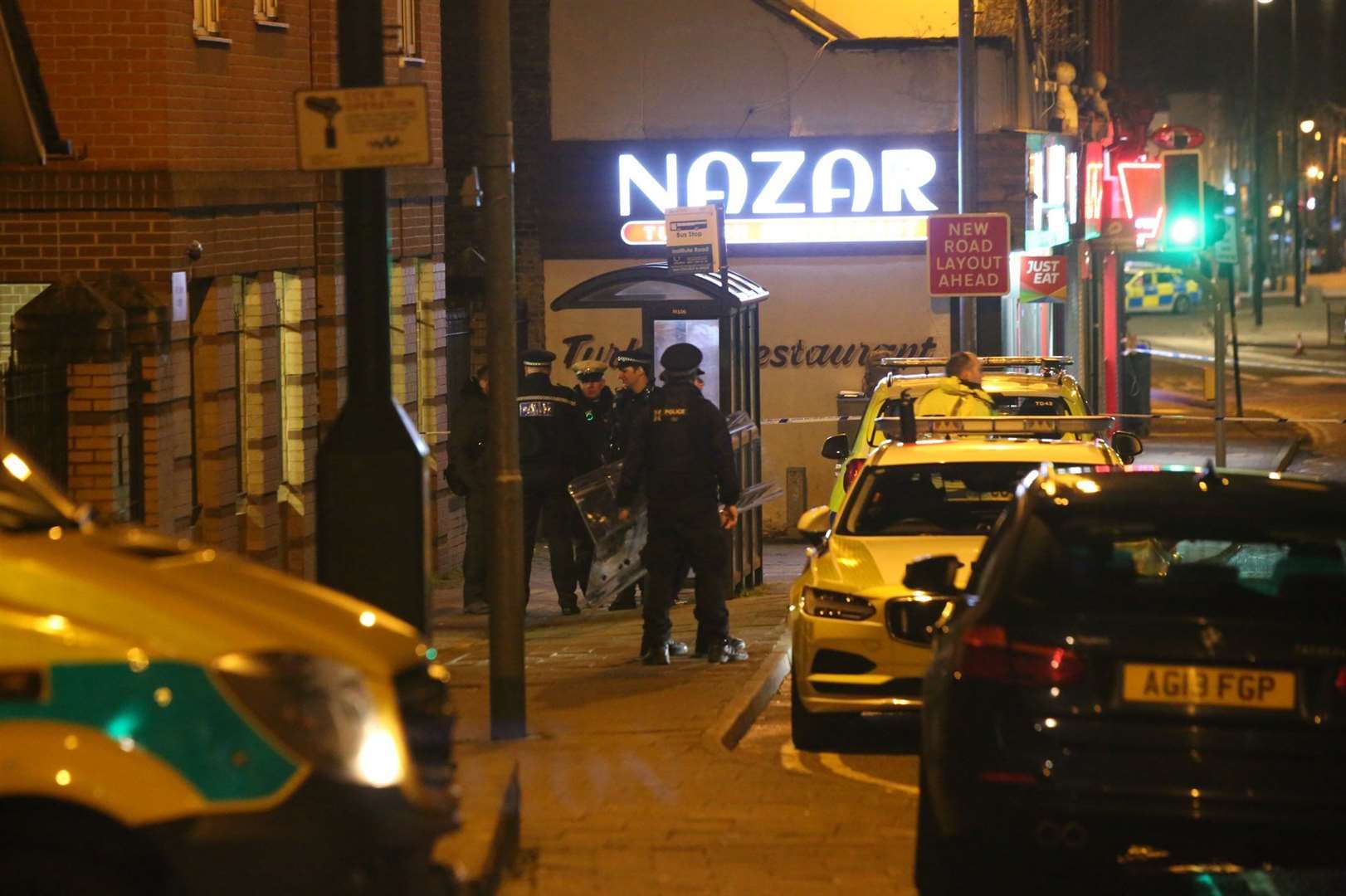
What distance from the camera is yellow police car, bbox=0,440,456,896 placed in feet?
14.4

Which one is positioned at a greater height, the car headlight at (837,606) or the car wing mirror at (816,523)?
the car wing mirror at (816,523)

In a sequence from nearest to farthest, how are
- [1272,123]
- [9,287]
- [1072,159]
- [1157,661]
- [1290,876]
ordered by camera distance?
[1157,661]
[1290,876]
[9,287]
[1072,159]
[1272,123]

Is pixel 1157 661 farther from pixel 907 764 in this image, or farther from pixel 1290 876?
pixel 907 764

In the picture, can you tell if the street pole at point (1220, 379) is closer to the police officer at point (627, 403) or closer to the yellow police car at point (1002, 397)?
the yellow police car at point (1002, 397)

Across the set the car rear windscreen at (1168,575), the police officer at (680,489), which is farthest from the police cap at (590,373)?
the car rear windscreen at (1168,575)

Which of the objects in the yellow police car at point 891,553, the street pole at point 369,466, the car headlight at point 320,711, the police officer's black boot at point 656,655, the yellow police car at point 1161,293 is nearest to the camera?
the car headlight at point 320,711

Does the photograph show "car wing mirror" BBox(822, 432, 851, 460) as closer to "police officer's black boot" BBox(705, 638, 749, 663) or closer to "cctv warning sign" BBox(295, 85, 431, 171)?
"police officer's black boot" BBox(705, 638, 749, 663)

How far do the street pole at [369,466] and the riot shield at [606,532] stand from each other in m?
6.06

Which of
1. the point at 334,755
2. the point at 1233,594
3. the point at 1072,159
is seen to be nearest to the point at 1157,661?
the point at 1233,594

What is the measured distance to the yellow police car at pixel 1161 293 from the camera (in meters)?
69.8

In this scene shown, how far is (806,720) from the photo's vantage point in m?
9.77

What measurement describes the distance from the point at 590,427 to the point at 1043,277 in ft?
34.5

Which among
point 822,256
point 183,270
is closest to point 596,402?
point 183,270

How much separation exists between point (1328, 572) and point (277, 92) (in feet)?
32.9
